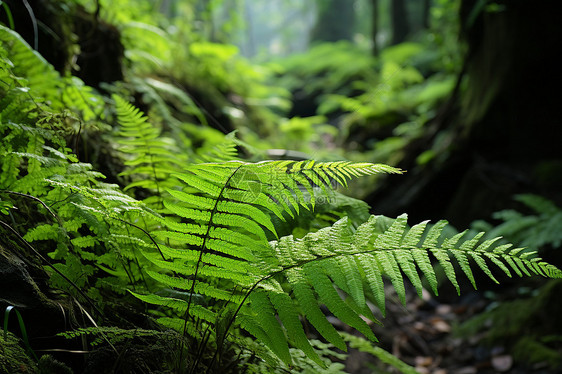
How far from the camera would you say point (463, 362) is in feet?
10.5

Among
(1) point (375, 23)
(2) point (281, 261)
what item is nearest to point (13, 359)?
(2) point (281, 261)

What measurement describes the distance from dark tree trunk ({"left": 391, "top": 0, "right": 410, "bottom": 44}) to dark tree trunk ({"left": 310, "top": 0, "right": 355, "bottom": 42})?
892cm

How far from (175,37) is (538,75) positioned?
4755mm

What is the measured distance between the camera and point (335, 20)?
24.5 meters

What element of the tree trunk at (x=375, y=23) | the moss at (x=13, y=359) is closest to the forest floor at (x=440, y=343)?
the moss at (x=13, y=359)

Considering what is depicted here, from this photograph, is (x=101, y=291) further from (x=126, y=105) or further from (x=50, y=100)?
(x=50, y=100)

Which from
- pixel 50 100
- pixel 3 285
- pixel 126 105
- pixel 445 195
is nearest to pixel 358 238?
pixel 3 285

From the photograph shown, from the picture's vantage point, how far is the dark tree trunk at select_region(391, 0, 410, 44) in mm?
15765

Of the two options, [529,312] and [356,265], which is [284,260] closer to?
[356,265]

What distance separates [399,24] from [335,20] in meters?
9.72

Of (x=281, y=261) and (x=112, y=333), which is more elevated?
(x=281, y=261)

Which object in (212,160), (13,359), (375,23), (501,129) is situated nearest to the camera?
(13,359)

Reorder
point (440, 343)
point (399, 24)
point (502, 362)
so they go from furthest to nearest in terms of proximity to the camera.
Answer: point (399, 24), point (440, 343), point (502, 362)

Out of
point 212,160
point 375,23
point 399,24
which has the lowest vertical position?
point 212,160
